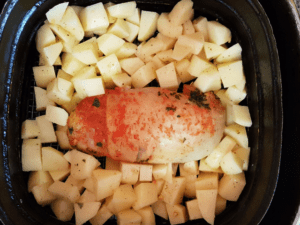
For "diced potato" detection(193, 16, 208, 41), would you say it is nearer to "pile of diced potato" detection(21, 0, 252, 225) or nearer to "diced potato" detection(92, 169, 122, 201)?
"pile of diced potato" detection(21, 0, 252, 225)

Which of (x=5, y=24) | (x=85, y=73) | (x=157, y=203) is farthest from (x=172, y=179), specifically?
(x=5, y=24)

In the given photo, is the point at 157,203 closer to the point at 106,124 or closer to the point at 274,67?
the point at 106,124

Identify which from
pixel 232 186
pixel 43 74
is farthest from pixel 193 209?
pixel 43 74

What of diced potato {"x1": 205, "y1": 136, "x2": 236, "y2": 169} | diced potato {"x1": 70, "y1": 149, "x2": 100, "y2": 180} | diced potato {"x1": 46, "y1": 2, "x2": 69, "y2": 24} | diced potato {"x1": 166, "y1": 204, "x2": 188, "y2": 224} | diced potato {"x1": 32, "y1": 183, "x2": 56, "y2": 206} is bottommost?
diced potato {"x1": 166, "y1": 204, "x2": 188, "y2": 224}

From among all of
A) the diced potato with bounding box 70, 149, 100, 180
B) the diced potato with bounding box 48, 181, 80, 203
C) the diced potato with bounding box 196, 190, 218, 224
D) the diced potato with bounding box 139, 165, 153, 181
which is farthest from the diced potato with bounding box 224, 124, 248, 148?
the diced potato with bounding box 48, 181, 80, 203

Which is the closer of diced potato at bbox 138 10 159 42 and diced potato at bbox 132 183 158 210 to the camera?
diced potato at bbox 132 183 158 210

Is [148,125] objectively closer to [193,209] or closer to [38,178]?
[193,209]

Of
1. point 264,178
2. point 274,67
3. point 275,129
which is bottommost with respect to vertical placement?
point 264,178
